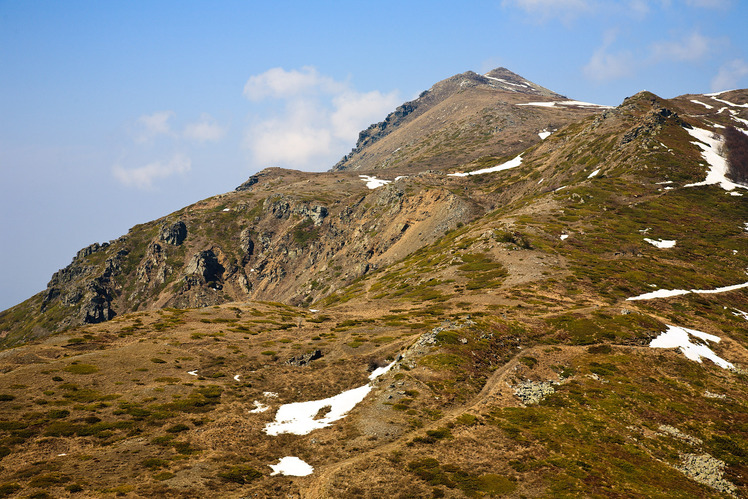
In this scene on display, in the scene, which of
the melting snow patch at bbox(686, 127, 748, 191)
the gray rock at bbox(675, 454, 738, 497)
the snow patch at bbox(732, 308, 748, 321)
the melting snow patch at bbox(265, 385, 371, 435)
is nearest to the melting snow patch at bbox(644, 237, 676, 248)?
the snow patch at bbox(732, 308, 748, 321)

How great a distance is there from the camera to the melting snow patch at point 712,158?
153 m

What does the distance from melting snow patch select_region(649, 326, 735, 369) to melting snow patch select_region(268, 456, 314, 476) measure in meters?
57.7

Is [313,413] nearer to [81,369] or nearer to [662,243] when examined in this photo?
[81,369]

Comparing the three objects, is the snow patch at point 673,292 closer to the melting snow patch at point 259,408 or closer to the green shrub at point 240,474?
the melting snow patch at point 259,408

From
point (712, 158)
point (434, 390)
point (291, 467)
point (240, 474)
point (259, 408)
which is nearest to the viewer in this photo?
point (240, 474)

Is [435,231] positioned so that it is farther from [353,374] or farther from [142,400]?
[142,400]

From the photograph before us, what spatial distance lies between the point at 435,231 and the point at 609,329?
11879 centimetres

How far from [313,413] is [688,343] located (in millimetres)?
61562

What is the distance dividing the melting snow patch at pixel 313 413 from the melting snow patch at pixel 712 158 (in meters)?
163

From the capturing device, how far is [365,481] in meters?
33.4

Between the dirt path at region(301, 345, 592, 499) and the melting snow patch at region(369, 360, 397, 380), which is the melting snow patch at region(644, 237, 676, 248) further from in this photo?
the melting snow patch at region(369, 360, 397, 380)

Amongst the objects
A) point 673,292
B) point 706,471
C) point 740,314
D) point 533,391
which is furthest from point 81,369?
point 740,314

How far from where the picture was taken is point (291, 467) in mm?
38562

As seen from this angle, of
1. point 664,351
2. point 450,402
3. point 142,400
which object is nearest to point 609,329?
point 664,351
